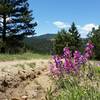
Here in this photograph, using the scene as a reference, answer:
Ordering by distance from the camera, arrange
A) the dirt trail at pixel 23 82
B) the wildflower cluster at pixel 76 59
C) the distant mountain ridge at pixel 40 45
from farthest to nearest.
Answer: the distant mountain ridge at pixel 40 45 < the dirt trail at pixel 23 82 < the wildflower cluster at pixel 76 59

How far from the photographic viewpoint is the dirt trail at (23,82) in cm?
1069

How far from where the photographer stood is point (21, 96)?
34.8 feet

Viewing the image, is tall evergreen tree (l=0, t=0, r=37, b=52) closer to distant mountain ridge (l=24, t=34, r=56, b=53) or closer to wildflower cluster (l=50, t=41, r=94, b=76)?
distant mountain ridge (l=24, t=34, r=56, b=53)

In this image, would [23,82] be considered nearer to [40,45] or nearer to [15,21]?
[15,21]

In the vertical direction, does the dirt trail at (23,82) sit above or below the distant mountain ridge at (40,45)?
below

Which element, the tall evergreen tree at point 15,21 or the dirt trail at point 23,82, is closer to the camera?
the dirt trail at point 23,82

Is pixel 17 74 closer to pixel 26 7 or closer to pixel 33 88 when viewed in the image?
pixel 33 88

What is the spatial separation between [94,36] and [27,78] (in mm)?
38032

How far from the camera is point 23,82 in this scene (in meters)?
12.2

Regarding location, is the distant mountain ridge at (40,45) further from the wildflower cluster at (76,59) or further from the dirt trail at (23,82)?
the wildflower cluster at (76,59)

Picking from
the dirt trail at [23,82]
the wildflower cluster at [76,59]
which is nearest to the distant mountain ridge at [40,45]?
the dirt trail at [23,82]

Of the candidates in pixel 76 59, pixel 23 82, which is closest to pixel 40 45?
pixel 23 82

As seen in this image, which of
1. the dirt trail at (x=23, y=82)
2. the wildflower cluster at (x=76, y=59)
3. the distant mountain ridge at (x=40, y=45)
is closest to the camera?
the wildflower cluster at (x=76, y=59)

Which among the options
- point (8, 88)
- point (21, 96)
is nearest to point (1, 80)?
point (8, 88)
